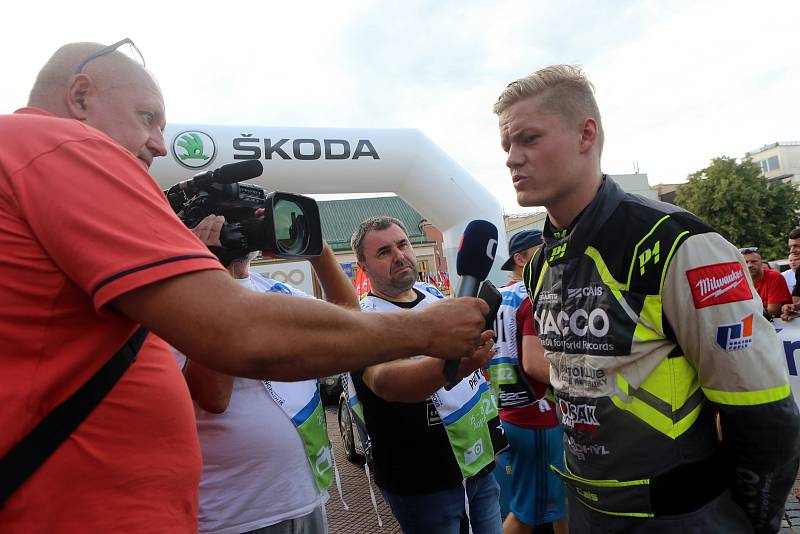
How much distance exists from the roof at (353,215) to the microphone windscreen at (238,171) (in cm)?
3322

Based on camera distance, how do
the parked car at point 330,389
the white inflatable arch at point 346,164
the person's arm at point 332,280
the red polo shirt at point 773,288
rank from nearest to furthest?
the person's arm at point 332,280 < the white inflatable arch at point 346,164 < the red polo shirt at point 773,288 < the parked car at point 330,389

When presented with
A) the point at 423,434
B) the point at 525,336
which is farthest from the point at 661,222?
the point at 525,336

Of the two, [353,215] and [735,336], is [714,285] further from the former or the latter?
[353,215]

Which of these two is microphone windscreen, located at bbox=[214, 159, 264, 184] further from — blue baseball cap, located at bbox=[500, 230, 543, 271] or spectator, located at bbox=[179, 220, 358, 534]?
blue baseball cap, located at bbox=[500, 230, 543, 271]

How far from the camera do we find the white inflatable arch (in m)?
5.39

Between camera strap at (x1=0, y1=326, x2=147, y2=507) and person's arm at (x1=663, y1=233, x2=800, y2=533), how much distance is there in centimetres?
136

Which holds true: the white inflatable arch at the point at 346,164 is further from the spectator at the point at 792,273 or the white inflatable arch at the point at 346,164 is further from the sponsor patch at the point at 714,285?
the sponsor patch at the point at 714,285

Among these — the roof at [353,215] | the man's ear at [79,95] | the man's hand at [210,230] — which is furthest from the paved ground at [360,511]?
the roof at [353,215]

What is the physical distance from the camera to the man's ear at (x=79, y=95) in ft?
4.13

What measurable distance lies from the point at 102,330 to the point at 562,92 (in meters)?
1.54

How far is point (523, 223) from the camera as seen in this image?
46188mm

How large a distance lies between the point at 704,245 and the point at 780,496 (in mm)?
720

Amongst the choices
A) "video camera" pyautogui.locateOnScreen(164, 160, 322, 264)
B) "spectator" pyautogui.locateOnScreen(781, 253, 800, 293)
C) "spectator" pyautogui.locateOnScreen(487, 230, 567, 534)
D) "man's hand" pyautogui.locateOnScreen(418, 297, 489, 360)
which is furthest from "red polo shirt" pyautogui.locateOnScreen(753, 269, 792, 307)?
"video camera" pyautogui.locateOnScreen(164, 160, 322, 264)

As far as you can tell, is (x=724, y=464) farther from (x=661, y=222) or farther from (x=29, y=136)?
(x=29, y=136)
